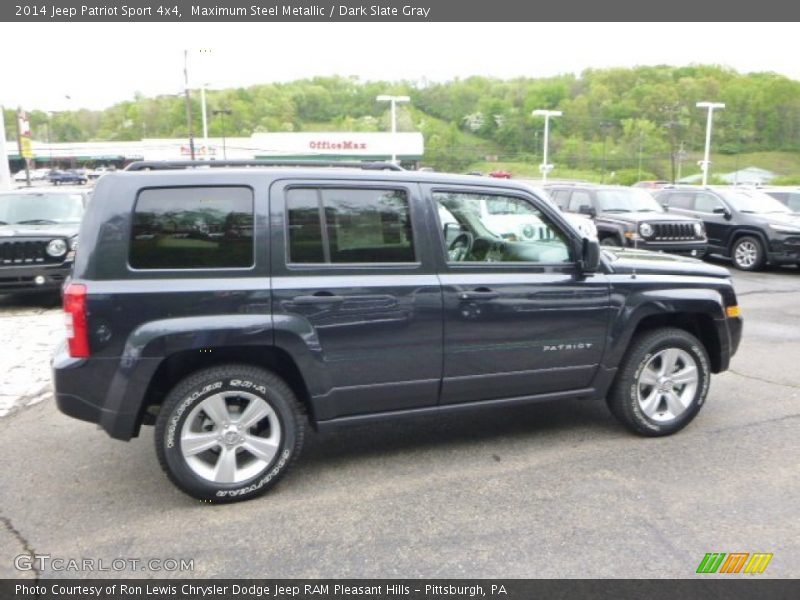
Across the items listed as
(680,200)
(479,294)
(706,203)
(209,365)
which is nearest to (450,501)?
(479,294)

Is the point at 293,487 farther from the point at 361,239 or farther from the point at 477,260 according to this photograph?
the point at 477,260

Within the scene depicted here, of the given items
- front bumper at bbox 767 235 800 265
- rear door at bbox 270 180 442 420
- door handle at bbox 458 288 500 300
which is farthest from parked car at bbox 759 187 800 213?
rear door at bbox 270 180 442 420

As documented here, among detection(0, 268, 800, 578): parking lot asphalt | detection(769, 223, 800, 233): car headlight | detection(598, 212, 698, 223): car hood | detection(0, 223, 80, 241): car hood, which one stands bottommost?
detection(0, 268, 800, 578): parking lot asphalt

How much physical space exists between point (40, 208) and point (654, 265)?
30.4 ft

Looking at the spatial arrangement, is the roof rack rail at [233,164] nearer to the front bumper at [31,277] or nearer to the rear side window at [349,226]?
the rear side window at [349,226]

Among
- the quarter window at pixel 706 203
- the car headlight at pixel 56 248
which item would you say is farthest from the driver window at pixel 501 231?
the quarter window at pixel 706 203

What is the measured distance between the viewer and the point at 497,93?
90.6 metres

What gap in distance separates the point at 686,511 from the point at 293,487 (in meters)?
2.21

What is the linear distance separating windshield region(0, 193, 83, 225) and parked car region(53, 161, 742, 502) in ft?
23.4

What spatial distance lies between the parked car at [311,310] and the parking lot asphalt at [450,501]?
35 centimetres

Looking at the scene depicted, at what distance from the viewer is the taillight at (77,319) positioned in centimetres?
324

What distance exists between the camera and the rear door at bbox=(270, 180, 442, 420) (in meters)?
3.55

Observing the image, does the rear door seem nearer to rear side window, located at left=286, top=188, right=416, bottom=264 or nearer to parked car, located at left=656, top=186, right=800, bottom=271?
rear side window, located at left=286, top=188, right=416, bottom=264
